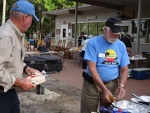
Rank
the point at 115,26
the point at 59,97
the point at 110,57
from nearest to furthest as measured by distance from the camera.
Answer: the point at 115,26 → the point at 110,57 → the point at 59,97

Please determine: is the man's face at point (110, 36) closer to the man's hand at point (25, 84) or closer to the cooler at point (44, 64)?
the man's hand at point (25, 84)

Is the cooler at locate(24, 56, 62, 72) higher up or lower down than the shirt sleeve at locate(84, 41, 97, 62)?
lower down

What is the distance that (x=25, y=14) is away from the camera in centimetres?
224

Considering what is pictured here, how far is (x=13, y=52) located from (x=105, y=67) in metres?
1.14

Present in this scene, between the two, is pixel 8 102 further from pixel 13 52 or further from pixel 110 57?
pixel 110 57

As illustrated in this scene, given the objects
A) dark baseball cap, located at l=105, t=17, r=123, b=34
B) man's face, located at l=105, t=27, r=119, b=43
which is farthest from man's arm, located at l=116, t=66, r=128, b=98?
dark baseball cap, located at l=105, t=17, r=123, b=34

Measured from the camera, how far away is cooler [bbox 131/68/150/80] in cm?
950

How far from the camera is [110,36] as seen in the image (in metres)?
2.79

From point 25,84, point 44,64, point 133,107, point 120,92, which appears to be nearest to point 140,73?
point 44,64

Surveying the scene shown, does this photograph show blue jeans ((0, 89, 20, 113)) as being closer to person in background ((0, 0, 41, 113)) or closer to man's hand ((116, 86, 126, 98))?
person in background ((0, 0, 41, 113))

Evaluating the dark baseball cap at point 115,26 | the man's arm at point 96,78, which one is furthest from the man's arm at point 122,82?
the dark baseball cap at point 115,26

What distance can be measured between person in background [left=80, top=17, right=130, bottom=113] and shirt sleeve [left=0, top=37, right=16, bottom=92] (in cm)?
101

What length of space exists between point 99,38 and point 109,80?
1.71ft

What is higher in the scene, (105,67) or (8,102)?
(105,67)
